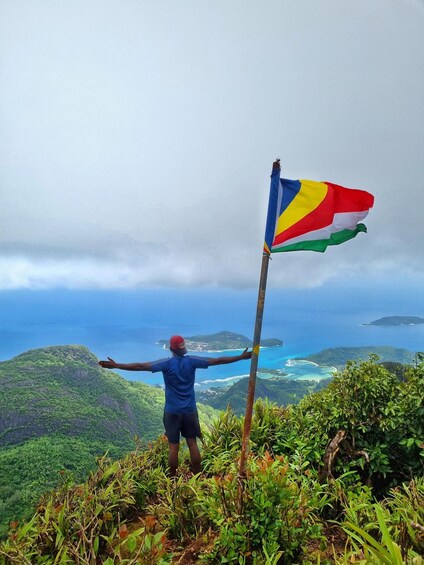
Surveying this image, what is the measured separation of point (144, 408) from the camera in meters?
51.3

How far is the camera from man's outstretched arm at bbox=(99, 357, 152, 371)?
4.43 metres

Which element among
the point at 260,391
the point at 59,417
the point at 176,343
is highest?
the point at 176,343

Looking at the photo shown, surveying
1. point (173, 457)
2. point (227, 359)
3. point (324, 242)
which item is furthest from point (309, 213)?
point (173, 457)

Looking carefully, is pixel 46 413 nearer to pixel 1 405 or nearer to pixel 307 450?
pixel 1 405

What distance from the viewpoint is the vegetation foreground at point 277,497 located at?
3.12 metres

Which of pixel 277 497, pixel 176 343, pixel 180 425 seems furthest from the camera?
pixel 180 425

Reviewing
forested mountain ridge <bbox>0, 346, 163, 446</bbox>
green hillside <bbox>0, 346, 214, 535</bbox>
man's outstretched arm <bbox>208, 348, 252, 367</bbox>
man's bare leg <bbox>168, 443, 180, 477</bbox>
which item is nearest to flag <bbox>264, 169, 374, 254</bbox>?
man's outstretched arm <bbox>208, 348, 252, 367</bbox>

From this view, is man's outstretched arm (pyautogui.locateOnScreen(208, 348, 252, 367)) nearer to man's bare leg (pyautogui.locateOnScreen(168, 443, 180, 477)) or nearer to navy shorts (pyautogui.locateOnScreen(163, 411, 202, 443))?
navy shorts (pyautogui.locateOnScreen(163, 411, 202, 443))

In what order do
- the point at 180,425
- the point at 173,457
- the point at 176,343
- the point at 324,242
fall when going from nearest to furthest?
1. the point at 324,242
2. the point at 176,343
3. the point at 180,425
4. the point at 173,457

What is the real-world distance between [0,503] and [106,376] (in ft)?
131

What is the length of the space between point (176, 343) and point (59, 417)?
1550 inches

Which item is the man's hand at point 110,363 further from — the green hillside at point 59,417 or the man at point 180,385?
the green hillside at point 59,417

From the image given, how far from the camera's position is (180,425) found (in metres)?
5.11

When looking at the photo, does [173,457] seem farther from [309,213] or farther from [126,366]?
[309,213]
